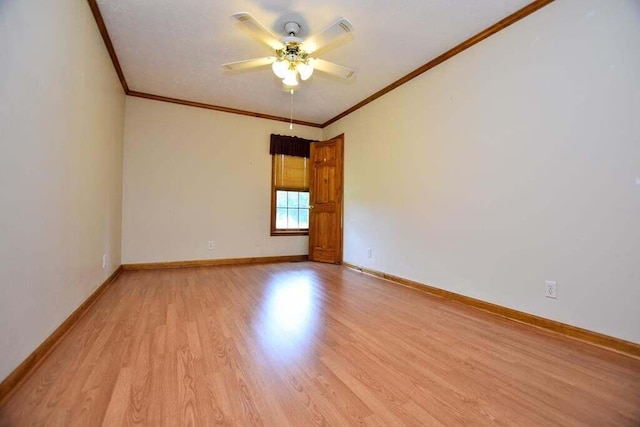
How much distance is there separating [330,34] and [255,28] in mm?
563

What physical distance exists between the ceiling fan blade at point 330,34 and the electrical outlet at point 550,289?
2.35 meters

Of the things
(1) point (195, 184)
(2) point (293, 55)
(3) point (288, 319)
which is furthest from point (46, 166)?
(1) point (195, 184)

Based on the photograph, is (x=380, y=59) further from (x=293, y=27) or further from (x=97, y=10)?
(x=97, y=10)

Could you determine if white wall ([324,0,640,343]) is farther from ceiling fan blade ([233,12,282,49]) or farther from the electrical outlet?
ceiling fan blade ([233,12,282,49])

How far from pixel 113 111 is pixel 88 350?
2713mm

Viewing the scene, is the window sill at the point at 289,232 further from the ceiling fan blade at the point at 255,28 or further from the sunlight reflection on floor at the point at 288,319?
the ceiling fan blade at the point at 255,28

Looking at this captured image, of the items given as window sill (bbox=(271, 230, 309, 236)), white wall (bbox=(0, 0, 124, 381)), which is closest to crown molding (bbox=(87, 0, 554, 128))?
white wall (bbox=(0, 0, 124, 381))

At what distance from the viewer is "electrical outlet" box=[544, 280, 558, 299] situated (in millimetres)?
2090

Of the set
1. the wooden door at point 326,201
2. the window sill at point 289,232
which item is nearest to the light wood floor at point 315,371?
the wooden door at point 326,201

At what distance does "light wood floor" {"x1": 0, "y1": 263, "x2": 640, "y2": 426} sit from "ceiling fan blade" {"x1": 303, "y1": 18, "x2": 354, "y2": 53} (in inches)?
83.8

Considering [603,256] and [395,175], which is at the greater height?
[395,175]

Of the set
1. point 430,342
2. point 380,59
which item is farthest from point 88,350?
point 380,59

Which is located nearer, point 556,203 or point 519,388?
point 519,388

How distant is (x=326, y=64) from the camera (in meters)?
2.57
